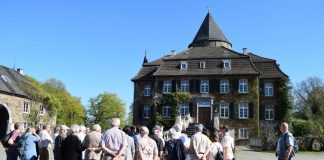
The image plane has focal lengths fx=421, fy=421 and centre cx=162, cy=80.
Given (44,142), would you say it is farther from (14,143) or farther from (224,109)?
(224,109)

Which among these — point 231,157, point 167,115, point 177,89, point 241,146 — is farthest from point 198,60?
point 231,157

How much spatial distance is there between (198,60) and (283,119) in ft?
31.9

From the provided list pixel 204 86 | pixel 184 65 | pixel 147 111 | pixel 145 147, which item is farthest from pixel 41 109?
pixel 145 147

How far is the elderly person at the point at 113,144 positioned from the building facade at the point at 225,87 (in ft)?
96.1

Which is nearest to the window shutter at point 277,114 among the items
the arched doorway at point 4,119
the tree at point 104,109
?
the arched doorway at point 4,119

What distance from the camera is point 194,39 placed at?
166ft

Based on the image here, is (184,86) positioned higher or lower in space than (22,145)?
higher

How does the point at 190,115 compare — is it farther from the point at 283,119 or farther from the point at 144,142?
the point at 144,142

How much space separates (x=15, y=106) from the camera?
134 ft

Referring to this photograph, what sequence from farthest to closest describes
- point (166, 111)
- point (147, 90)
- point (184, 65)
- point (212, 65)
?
point (147, 90), point (184, 65), point (212, 65), point (166, 111)

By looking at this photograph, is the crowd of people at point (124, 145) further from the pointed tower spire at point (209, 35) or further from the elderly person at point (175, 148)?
the pointed tower spire at point (209, 35)

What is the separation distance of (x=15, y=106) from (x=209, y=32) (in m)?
23.2

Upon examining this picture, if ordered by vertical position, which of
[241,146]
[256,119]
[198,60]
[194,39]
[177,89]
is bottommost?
[241,146]

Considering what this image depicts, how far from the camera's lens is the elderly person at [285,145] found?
31.8ft
